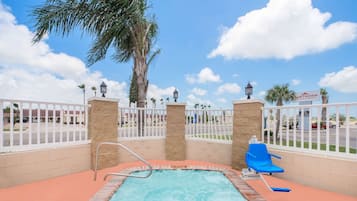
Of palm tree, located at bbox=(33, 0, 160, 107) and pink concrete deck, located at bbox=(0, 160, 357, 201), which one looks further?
palm tree, located at bbox=(33, 0, 160, 107)

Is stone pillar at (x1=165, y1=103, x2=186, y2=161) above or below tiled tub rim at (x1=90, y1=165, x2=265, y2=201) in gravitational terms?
above

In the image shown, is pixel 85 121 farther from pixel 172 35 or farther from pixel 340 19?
pixel 340 19

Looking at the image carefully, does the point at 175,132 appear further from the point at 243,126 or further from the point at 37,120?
the point at 37,120

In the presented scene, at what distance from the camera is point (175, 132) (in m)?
5.83

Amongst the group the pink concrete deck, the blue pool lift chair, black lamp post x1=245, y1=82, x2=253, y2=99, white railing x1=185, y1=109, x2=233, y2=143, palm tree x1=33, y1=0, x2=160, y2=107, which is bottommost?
the pink concrete deck

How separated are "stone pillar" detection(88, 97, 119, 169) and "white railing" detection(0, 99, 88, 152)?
250 mm

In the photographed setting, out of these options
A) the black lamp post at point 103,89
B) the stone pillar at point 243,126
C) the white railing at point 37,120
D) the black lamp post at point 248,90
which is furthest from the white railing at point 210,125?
the white railing at point 37,120

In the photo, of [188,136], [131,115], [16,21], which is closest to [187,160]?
[188,136]

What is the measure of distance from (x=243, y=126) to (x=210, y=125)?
122 centimetres

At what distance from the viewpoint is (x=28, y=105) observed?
12.4ft

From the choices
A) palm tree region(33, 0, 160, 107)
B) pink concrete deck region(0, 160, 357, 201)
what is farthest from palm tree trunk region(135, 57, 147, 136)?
pink concrete deck region(0, 160, 357, 201)

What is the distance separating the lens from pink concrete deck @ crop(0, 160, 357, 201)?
3.03 meters

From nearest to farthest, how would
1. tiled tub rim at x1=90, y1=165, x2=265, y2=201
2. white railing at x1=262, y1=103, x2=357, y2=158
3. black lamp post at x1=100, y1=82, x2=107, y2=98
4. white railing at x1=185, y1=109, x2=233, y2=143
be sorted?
1. tiled tub rim at x1=90, y1=165, x2=265, y2=201
2. white railing at x1=262, y1=103, x2=357, y2=158
3. black lamp post at x1=100, y1=82, x2=107, y2=98
4. white railing at x1=185, y1=109, x2=233, y2=143

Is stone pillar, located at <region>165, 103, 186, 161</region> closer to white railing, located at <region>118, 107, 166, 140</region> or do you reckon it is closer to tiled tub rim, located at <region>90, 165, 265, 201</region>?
white railing, located at <region>118, 107, 166, 140</region>
